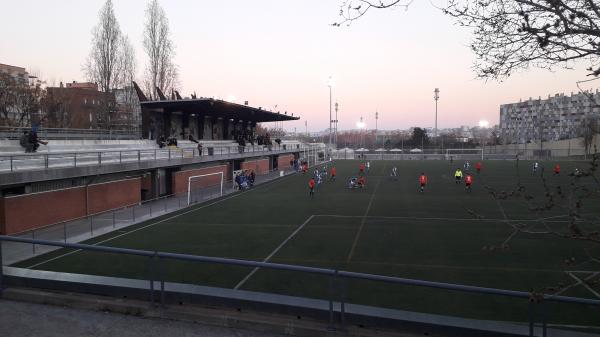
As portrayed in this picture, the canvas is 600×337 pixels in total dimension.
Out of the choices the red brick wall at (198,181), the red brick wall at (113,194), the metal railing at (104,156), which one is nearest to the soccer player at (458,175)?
the metal railing at (104,156)

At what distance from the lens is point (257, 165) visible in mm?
55844

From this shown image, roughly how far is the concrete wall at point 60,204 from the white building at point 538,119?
13795 centimetres

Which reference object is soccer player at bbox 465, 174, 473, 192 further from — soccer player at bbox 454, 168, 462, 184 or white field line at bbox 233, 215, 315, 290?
white field line at bbox 233, 215, 315, 290

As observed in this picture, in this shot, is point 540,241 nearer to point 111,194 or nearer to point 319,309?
point 319,309

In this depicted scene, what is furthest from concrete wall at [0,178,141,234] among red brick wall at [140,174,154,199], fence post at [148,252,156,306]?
fence post at [148,252,156,306]

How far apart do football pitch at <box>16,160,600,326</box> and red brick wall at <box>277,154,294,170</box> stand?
3664 centimetres

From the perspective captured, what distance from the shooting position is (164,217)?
2538 cm

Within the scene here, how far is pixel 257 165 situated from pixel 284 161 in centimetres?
1719

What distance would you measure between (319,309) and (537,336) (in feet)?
8.56

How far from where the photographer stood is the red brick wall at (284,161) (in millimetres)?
68938

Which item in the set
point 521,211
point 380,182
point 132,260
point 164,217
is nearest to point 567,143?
point 380,182

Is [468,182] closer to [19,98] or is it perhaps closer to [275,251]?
[275,251]

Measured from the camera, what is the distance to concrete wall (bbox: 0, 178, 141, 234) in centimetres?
2002

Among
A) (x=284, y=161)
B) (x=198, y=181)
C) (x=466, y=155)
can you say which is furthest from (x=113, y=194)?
(x=466, y=155)
